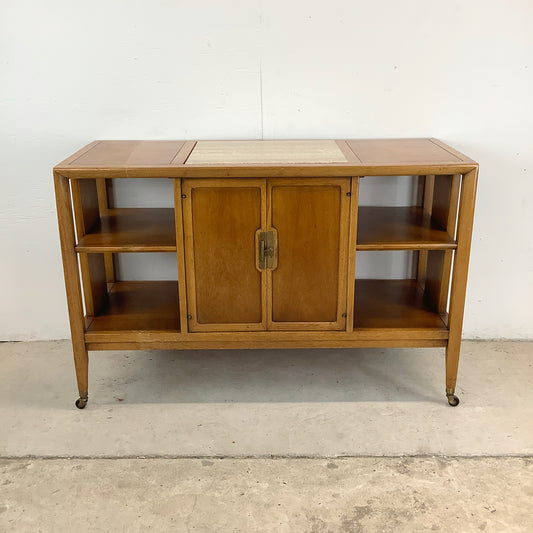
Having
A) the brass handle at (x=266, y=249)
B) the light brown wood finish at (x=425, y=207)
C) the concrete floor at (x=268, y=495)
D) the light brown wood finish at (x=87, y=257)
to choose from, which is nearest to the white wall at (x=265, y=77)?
the light brown wood finish at (x=425, y=207)

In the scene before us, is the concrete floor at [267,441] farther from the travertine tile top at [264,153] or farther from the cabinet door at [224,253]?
the travertine tile top at [264,153]

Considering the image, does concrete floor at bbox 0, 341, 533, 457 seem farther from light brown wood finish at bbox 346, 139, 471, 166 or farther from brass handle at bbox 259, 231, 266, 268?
light brown wood finish at bbox 346, 139, 471, 166

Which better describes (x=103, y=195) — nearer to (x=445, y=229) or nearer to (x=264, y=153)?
(x=264, y=153)

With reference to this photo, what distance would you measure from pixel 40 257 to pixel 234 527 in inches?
66.3

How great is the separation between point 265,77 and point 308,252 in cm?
85

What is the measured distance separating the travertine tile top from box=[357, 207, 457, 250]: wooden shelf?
1.08ft

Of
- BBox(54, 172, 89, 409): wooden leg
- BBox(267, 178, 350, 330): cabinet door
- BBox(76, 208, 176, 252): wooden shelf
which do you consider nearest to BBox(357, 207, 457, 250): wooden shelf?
BBox(267, 178, 350, 330): cabinet door

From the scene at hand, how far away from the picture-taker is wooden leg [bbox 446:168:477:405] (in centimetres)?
240

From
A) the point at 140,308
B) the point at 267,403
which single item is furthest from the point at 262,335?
the point at 140,308

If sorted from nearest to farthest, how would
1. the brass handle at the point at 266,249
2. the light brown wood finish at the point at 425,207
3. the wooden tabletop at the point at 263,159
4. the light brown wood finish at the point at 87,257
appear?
1. the wooden tabletop at the point at 263,159
2. the brass handle at the point at 266,249
3. the light brown wood finish at the point at 87,257
4. the light brown wood finish at the point at 425,207

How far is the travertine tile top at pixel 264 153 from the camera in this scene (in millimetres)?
2424

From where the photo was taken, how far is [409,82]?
2824 mm

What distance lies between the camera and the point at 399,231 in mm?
2615

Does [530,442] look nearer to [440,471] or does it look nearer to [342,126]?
[440,471]
